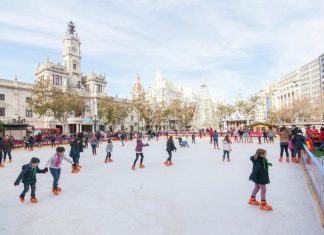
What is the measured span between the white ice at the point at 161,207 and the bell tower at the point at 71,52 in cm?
5677

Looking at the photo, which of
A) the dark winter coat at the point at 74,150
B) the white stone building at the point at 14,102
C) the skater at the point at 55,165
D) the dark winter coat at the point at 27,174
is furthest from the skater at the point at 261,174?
the white stone building at the point at 14,102

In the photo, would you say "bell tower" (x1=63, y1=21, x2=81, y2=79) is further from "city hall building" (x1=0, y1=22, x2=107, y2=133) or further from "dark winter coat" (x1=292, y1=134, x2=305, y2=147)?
"dark winter coat" (x1=292, y1=134, x2=305, y2=147)

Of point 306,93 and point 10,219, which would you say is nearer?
point 10,219

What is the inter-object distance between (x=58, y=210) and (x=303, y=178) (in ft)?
26.7

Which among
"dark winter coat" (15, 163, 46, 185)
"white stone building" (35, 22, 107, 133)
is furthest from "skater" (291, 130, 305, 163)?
"white stone building" (35, 22, 107, 133)

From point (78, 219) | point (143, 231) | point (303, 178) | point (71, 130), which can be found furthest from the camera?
point (71, 130)

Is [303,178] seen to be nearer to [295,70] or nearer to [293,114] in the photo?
[293,114]

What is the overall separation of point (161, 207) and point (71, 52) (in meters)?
63.2

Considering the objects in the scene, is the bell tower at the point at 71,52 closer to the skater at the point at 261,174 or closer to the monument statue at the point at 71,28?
the monument statue at the point at 71,28

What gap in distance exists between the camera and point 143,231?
465 centimetres

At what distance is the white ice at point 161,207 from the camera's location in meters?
4.77

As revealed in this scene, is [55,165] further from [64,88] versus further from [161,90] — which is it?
[161,90]

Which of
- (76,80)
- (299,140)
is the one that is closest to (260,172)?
(299,140)

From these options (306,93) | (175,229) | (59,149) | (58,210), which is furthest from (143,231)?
(306,93)
